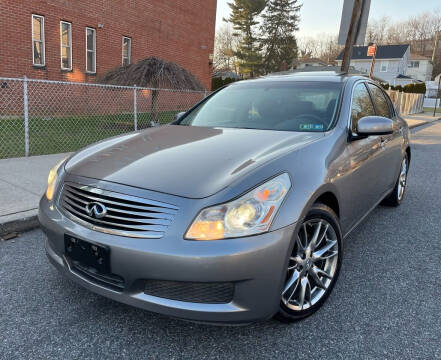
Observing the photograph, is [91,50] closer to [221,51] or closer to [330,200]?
[330,200]

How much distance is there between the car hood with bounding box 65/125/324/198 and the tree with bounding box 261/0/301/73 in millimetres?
44053

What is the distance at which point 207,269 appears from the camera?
5.79ft

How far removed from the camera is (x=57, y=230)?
2.16m

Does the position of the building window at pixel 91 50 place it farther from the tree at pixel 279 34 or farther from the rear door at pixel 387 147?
the tree at pixel 279 34

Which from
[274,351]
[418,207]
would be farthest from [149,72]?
[274,351]

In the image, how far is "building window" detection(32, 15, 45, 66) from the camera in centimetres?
1176

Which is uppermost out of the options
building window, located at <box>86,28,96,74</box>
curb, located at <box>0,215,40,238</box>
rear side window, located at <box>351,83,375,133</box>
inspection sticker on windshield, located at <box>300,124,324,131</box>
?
building window, located at <box>86,28,96,74</box>

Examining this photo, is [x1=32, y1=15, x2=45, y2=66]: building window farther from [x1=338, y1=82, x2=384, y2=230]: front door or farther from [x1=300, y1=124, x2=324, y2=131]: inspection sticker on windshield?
[x1=300, y1=124, x2=324, y2=131]: inspection sticker on windshield

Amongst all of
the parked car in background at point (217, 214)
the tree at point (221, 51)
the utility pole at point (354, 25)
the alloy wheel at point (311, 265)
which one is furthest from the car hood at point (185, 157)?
the tree at point (221, 51)

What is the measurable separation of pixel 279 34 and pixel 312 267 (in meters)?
46.7

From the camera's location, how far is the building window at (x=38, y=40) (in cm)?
1176

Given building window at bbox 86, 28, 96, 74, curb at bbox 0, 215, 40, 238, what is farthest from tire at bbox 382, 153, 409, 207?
building window at bbox 86, 28, 96, 74

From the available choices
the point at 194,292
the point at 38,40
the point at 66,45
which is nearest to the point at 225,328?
the point at 194,292

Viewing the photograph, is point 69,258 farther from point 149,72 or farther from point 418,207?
point 149,72
